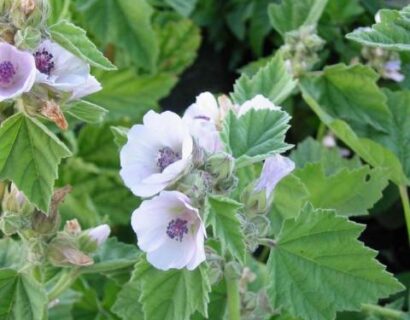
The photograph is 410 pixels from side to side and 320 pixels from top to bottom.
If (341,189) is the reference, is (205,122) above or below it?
above

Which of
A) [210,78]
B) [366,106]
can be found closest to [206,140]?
[366,106]

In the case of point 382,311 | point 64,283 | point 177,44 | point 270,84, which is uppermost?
point 270,84

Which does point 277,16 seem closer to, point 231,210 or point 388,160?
point 388,160

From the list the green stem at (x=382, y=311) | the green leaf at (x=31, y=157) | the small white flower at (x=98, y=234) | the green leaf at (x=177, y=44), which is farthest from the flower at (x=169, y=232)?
the green leaf at (x=177, y=44)

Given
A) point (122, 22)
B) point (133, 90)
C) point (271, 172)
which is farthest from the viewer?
point (133, 90)

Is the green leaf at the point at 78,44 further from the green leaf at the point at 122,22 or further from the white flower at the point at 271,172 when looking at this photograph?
the green leaf at the point at 122,22

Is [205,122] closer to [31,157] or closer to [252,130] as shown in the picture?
[252,130]

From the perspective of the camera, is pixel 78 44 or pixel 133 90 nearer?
pixel 78 44

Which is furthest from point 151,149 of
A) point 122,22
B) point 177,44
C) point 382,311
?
point 177,44
